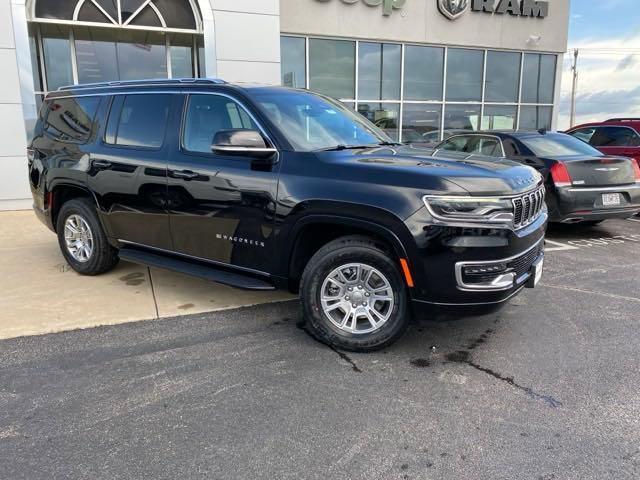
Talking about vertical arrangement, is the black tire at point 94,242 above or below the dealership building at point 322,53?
below

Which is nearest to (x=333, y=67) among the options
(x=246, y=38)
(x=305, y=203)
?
(x=246, y=38)

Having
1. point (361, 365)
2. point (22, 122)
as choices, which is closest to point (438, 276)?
point (361, 365)

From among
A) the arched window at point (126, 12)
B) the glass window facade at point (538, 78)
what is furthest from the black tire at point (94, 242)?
the glass window facade at point (538, 78)

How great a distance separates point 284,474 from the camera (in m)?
2.40

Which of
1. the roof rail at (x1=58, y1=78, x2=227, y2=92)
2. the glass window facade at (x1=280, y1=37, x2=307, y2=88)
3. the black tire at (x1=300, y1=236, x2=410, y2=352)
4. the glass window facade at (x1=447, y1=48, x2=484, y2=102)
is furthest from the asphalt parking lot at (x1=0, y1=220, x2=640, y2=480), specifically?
the glass window facade at (x1=447, y1=48, x2=484, y2=102)

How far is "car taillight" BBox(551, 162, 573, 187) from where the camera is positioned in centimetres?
686

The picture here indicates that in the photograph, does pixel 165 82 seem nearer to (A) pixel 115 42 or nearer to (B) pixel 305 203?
(B) pixel 305 203

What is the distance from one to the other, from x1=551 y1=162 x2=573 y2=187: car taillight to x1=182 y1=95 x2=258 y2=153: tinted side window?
4756mm

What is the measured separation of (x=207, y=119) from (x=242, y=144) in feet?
2.56

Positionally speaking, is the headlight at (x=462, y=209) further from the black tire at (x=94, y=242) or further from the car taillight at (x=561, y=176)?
the car taillight at (x=561, y=176)

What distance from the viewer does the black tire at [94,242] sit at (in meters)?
5.22

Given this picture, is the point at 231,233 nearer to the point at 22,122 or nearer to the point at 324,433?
the point at 324,433

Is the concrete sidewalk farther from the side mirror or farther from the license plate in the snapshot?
the license plate

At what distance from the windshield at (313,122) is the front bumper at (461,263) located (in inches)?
45.9
